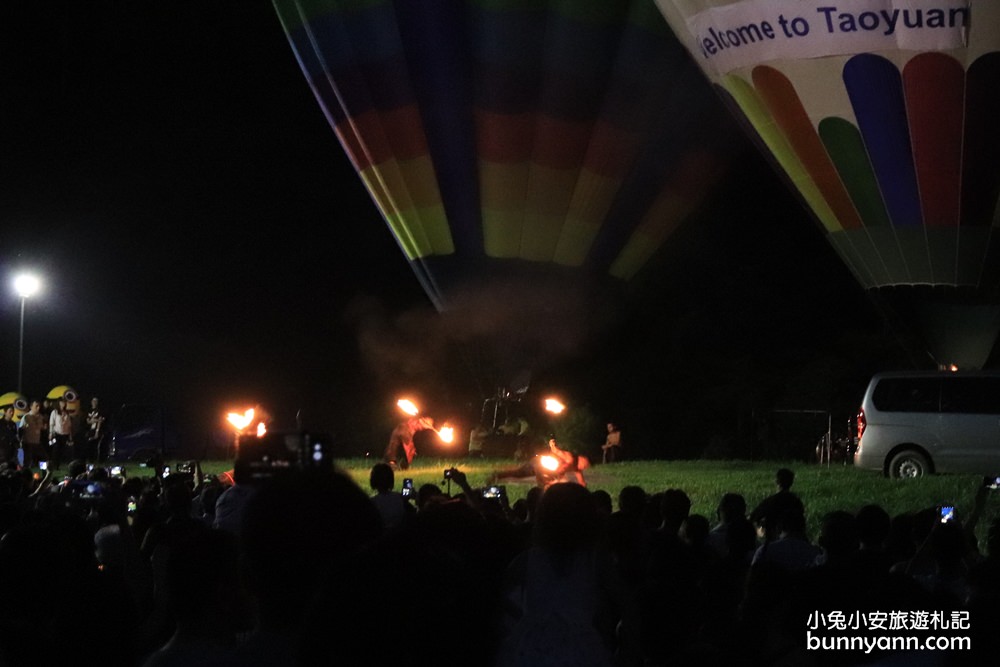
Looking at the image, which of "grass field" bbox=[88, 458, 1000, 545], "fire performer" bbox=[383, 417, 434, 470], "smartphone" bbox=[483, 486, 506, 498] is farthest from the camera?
"fire performer" bbox=[383, 417, 434, 470]

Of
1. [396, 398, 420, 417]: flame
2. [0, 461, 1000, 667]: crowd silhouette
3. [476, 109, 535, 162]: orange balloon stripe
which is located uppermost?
[476, 109, 535, 162]: orange balloon stripe

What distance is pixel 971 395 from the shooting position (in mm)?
14047

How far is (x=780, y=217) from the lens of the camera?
31578 mm

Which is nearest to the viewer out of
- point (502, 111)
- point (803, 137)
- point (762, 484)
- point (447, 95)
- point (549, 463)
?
point (549, 463)

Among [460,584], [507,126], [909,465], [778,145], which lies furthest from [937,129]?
[460,584]

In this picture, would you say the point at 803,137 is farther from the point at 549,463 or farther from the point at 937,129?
the point at 549,463

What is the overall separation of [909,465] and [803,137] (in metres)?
3.28

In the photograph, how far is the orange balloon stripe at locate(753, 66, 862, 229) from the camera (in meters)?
13.3

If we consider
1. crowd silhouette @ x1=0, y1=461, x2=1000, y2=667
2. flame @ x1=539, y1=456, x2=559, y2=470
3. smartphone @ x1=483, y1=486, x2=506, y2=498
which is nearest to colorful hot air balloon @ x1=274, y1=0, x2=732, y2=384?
flame @ x1=539, y1=456, x2=559, y2=470

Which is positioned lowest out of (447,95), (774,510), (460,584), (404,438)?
(460,584)

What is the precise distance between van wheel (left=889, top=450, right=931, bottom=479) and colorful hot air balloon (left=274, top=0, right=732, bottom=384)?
4448 millimetres

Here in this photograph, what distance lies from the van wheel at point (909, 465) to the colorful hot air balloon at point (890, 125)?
1139 millimetres

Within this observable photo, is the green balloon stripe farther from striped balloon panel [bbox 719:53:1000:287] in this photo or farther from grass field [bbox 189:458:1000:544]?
grass field [bbox 189:458:1000:544]

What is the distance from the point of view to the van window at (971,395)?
45.8 feet
